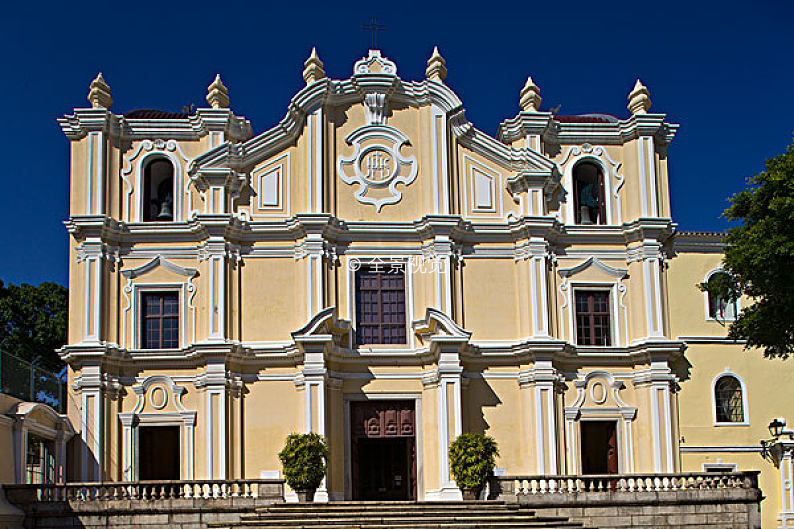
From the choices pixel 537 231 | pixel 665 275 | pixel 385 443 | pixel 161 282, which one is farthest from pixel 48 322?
pixel 665 275

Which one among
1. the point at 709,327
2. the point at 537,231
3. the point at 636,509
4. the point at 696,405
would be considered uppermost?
the point at 537,231

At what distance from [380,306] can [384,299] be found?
248 mm

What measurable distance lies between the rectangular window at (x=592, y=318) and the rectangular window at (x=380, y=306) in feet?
17.1

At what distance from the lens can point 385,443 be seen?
28625 millimetres

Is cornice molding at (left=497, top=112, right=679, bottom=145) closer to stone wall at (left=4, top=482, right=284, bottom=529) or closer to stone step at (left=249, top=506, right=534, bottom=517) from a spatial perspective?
stone step at (left=249, top=506, right=534, bottom=517)

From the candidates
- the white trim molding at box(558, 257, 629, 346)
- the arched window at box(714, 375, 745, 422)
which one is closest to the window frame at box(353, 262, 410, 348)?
the white trim molding at box(558, 257, 629, 346)

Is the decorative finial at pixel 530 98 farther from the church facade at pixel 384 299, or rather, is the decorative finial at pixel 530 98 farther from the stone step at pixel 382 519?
the stone step at pixel 382 519

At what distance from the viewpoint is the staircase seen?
21.6 metres

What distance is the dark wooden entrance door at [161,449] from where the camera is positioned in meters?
27.6

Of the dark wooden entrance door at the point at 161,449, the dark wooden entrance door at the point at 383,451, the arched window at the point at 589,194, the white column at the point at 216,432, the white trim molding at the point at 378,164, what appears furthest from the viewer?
the arched window at the point at 589,194

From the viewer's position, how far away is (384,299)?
28.8m

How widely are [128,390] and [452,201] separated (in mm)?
10671

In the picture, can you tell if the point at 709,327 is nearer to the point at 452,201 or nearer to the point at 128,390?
the point at 452,201

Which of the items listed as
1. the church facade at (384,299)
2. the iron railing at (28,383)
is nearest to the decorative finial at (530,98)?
the church facade at (384,299)
